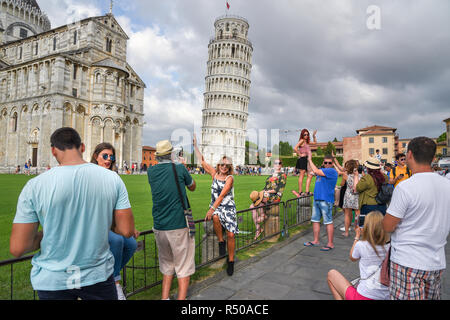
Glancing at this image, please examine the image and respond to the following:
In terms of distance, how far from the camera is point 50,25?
196ft

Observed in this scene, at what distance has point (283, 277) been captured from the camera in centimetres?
440

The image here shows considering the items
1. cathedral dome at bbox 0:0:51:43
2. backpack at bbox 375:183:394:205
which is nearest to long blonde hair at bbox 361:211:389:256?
backpack at bbox 375:183:394:205

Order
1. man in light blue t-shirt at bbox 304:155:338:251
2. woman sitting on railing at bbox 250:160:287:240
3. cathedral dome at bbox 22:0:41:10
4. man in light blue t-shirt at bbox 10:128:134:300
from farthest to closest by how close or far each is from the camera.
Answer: cathedral dome at bbox 22:0:41:10, woman sitting on railing at bbox 250:160:287:240, man in light blue t-shirt at bbox 304:155:338:251, man in light blue t-shirt at bbox 10:128:134:300

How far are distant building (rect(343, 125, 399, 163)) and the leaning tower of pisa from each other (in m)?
29.4

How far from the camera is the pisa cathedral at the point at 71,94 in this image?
36.6 metres

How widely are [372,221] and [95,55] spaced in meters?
45.5

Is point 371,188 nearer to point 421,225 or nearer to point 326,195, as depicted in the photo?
point 326,195

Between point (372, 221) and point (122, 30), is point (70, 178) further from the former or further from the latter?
point (122, 30)

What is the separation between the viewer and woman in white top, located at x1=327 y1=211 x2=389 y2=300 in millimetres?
2613

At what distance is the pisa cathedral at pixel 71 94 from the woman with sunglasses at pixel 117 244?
121ft

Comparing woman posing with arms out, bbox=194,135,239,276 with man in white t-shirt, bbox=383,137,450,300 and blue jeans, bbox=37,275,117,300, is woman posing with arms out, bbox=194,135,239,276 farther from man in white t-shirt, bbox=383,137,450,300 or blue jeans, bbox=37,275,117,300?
man in white t-shirt, bbox=383,137,450,300

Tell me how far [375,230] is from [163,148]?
8.45 feet

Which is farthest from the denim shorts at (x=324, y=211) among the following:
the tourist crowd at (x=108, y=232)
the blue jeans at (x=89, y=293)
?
the blue jeans at (x=89, y=293)
